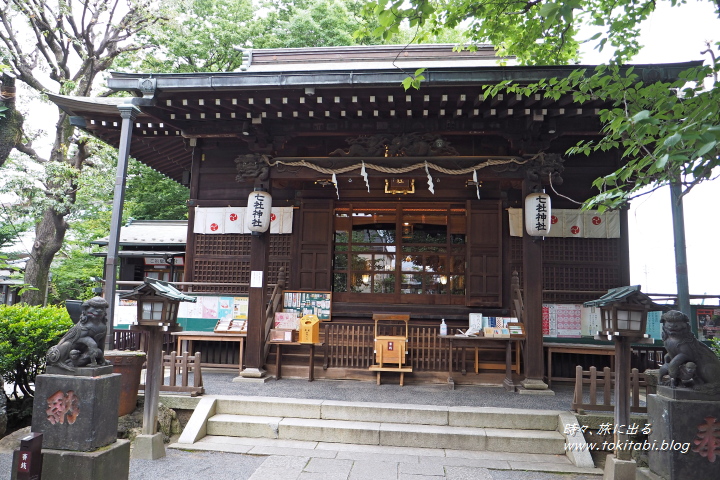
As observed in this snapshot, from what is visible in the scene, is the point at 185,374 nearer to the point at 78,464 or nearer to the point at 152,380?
the point at 152,380

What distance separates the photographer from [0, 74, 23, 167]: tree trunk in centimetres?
888

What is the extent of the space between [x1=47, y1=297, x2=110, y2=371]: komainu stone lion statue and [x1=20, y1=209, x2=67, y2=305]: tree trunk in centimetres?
1154

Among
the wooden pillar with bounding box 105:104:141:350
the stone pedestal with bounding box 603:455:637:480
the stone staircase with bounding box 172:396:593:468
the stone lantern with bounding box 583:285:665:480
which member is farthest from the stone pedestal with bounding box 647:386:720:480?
the wooden pillar with bounding box 105:104:141:350

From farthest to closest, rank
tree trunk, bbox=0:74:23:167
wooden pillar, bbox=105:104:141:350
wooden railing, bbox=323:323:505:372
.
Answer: tree trunk, bbox=0:74:23:167 < wooden railing, bbox=323:323:505:372 < wooden pillar, bbox=105:104:141:350

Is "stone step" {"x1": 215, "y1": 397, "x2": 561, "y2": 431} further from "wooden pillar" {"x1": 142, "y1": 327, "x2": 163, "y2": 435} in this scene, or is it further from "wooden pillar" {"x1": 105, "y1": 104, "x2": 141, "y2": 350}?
"wooden pillar" {"x1": 105, "y1": 104, "x2": 141, "y2": 350}

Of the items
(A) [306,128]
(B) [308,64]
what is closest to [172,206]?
(B) [308,64]

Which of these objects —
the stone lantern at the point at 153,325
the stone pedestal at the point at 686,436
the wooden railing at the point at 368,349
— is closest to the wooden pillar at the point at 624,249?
the wooden railing at the point at 368,349

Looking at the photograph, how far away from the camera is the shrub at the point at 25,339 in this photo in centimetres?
677

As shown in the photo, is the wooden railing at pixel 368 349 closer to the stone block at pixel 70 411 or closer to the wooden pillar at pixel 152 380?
the wooden pillar at pixel 152 380

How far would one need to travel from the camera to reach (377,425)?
20.9ft

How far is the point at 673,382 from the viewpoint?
3988 millimetres

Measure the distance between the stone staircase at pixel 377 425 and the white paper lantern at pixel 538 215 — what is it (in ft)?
10.4

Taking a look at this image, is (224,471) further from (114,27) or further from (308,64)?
(114,27)

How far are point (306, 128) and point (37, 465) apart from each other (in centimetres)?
678
